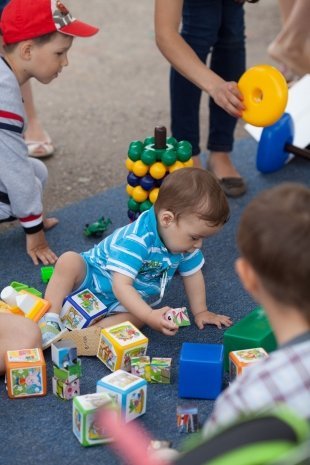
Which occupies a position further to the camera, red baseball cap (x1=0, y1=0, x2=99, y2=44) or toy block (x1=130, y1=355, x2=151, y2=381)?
red baseball cap (x1=0, y1=0, x2=99, y2=44)

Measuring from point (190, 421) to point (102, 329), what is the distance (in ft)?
0.97

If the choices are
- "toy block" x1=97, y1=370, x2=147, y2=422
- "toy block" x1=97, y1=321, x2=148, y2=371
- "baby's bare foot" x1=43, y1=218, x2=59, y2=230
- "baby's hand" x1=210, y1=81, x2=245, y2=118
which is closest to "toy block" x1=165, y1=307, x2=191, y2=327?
"toy block" x1=97, y1=321, x2=148, y2=371

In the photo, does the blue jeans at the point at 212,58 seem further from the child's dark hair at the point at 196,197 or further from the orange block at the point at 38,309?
the orange block at the point at 38,309

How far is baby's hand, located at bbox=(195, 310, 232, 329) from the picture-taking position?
1750mm

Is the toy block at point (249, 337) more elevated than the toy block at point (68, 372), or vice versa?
the toy block at point (68, 372)

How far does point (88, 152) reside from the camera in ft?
8.98

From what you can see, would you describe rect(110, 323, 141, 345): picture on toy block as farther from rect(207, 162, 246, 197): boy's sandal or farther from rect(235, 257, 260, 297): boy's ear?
rect(207, 162, 246, 197): boy's sandal

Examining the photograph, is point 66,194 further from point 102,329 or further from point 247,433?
point 247,433

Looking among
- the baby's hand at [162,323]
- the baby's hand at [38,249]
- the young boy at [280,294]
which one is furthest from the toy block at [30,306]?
the young boy at [280,294]

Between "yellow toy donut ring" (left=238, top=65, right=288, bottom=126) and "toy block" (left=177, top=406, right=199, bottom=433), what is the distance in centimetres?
78

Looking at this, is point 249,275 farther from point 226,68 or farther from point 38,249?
point 226,68

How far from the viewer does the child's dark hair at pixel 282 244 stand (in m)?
0.94

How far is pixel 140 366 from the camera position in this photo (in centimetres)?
153

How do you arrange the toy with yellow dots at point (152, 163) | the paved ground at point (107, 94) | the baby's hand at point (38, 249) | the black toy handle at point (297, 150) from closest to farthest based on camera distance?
the toy with yellow dots at point (152, 163) → the baby's hand at point (38, 249) → the black toy handle at point (297, 150) → the paved ground at point (107, 94)
